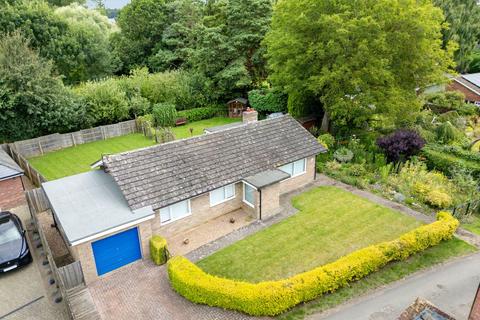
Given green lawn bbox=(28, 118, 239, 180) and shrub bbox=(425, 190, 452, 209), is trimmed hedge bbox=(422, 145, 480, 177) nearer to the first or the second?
shrub bbox=(425, 190, 452, 209)

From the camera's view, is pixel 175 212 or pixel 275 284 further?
pixel 175 212

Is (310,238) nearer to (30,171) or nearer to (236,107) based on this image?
(30,171)

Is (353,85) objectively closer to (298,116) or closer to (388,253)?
(298,116)

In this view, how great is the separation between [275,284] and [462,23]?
6064 cm

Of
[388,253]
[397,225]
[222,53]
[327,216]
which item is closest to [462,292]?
[388,253]

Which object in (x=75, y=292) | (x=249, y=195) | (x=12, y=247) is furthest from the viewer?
(x=249, y=195)

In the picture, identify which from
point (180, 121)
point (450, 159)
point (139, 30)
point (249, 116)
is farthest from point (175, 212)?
point (139, 30)

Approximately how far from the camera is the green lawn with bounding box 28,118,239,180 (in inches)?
1111

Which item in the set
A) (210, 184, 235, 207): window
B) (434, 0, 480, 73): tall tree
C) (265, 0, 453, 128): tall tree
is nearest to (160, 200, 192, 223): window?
(210, 184, 235, 207): window

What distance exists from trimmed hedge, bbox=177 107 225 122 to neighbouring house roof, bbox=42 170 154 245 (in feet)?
75.5

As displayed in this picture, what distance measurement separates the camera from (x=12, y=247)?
16688 mm

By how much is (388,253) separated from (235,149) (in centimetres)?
1047

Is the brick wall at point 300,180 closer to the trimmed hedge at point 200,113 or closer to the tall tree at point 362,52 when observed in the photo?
the tall tree at point 362,52

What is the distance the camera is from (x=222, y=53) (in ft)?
133
